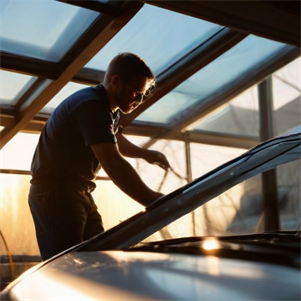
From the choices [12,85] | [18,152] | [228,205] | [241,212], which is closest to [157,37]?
[12,85]

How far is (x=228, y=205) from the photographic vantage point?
5.51ft

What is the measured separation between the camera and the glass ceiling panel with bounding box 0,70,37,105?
4.48 metres

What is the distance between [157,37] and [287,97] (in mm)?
1935

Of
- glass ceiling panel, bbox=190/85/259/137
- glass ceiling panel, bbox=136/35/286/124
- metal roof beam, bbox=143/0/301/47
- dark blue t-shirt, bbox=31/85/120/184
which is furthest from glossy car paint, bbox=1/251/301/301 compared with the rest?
glass ceiling panel, bbox=190/85/259/137

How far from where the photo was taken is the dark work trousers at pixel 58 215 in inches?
81.5

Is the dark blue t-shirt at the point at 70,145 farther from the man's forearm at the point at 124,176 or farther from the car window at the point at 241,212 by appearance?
the car window at the point at 241,212

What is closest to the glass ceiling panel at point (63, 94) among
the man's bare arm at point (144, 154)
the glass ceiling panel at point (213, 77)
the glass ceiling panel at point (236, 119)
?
the glass ceiling panel at point (213, 77)

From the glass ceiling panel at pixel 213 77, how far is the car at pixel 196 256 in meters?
3.57

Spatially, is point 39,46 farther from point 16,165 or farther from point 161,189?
point 161,189

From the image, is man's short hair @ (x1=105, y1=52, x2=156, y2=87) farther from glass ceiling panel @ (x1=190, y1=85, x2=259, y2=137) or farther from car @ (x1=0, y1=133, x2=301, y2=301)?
glass ceiling panel @ (x1=190, y1=85, x2=259, y2=137)

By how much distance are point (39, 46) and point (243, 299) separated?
3.78 metres

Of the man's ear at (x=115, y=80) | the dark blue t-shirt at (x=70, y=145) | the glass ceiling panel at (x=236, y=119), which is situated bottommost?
the dark blue t-shirt at (x=70, y=145)

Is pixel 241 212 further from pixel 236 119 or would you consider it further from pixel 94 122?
pixel 236 119

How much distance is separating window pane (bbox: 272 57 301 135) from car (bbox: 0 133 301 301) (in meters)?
4.02
